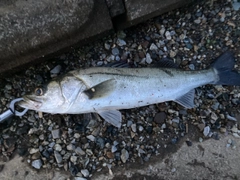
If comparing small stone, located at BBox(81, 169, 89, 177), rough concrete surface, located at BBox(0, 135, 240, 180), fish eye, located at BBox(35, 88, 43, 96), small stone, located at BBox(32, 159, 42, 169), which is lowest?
rough concrete surface, located at BBox(0, 135, 240, 180)

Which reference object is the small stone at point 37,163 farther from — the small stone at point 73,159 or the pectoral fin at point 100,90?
the pectoral fin at point 100,90

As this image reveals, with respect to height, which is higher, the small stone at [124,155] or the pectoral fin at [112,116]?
the pectoral fin at [112,116]

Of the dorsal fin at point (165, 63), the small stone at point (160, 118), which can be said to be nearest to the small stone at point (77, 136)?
the small stone at point (160, 118)

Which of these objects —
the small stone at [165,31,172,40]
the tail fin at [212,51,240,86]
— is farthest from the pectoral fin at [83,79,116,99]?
the tail fin at [212,51,240,86]

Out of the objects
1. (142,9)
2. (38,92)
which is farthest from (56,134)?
(142,9)

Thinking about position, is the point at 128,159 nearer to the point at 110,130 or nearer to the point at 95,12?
the point at 110,130

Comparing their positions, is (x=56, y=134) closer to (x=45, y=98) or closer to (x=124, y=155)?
(x=45, y=98)

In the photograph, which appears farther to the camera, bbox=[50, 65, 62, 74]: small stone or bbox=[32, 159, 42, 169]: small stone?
bbox=[50, 65, 62, 74]: small stone

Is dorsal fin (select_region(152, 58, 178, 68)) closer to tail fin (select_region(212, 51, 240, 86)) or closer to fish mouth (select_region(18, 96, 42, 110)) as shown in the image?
tail fin (select_region(212, 51, 240, 86))
